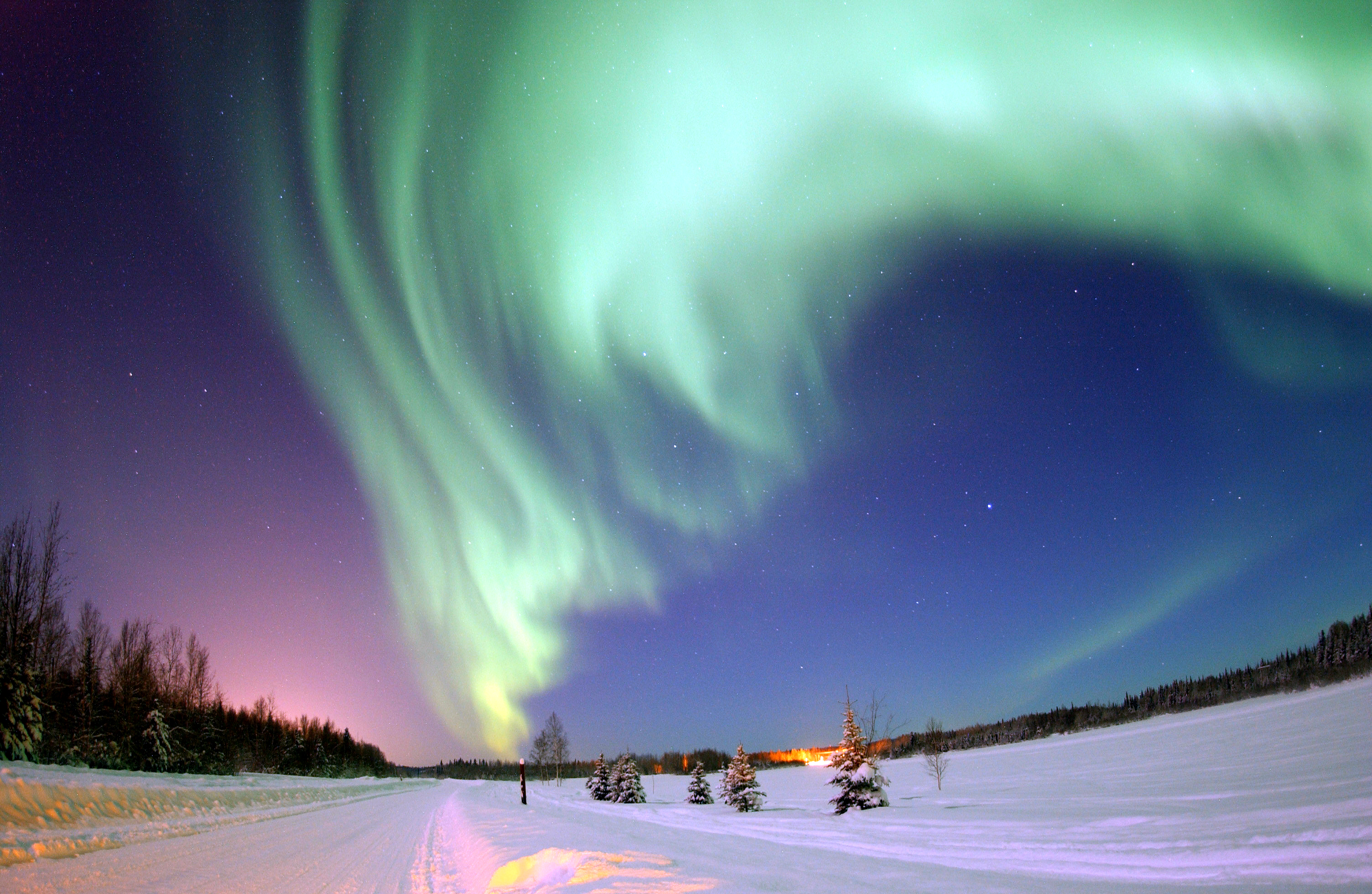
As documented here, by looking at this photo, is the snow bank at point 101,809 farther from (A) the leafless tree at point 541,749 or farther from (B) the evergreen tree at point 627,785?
(A) the leafless tree at point 541,749

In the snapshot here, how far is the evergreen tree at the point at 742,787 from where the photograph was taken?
29891 millimetres

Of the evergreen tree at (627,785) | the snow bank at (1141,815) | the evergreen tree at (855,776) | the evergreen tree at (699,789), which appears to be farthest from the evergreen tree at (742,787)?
the evergreen tree at (627,785)

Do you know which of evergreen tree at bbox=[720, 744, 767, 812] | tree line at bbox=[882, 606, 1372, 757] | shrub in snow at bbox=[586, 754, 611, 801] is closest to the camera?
evergreen tree at bbox=[720, 744, 767, 812]

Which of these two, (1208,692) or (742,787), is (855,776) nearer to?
(742,787)

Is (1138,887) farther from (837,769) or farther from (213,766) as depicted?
(213,766)

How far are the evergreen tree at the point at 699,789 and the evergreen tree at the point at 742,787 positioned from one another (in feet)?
23.5

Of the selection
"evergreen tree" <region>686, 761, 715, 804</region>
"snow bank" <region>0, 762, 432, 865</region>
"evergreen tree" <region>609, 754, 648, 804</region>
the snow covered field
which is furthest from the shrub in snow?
"snow bank" <region>0, 762, 432, 865</region>

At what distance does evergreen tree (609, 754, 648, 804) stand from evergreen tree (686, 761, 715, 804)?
3.40 metres

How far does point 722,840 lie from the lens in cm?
1321

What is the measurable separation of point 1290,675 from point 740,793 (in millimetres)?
135311

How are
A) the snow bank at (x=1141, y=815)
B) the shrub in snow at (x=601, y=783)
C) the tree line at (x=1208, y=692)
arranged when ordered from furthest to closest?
1. the tree line at (x=1208, y=692)
2. the shrub in snow at (x=601, y=783)
3. the snow bank at (x=1141, y=815)

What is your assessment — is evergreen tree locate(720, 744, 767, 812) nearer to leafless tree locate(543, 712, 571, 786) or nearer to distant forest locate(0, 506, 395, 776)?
distant forest locate(0, 506, 395, 776)

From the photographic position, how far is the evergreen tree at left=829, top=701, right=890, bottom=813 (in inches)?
1006

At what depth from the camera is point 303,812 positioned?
79.8ft
